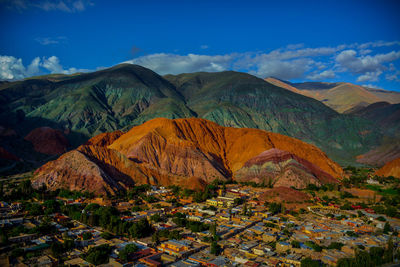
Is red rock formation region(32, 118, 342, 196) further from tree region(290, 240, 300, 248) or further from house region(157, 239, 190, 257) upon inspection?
tree region(290, 240, 300, 248)

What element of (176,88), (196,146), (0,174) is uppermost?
(176,88)

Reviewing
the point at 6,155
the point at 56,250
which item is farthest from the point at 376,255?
the point at 6,155

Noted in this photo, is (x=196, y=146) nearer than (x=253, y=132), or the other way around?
(x=196, y=146)

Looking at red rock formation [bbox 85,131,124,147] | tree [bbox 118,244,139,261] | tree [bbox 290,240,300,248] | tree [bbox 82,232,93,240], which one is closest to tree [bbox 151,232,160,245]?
tree [bbox 118,244,139,261]

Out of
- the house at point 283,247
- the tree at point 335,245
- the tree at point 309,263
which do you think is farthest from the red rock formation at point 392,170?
the tree at point 309,263

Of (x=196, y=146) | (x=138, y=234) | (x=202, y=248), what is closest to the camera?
(x=202, y=248)

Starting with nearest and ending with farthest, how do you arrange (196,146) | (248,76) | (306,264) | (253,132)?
(306,264) < (196,146) < (253,132) < (248,76)

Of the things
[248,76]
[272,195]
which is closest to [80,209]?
[272,195]

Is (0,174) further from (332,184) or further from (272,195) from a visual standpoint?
(332,184)
